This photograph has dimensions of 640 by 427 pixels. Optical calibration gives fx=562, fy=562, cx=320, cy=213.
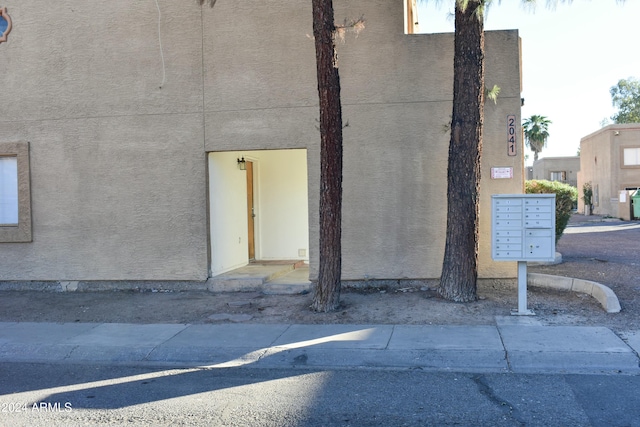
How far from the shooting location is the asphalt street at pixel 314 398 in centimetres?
503

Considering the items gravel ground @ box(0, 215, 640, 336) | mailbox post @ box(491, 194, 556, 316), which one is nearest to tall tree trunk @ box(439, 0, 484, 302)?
gravel ground @ box(0, 215, 640, 336)

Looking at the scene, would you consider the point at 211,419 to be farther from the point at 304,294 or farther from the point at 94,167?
the point at 94,167

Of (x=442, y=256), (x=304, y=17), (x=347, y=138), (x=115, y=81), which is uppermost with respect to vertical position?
(x=304, y=17)

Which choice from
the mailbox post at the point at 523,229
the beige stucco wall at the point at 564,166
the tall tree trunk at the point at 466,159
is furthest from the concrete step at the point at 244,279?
the beige stucco wall at the point at 564,166

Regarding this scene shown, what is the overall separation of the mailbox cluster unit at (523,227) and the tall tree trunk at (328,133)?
237cm

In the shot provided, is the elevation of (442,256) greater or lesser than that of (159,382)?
greater

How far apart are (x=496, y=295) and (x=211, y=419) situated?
598 cm

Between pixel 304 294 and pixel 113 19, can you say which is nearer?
pixel 304 294

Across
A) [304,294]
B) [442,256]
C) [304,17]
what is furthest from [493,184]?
[304,17]

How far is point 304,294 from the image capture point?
34.1ft

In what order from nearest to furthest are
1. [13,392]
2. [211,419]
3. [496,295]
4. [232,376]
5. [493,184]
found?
[211,419] → [13,392] → [232,376] → [496,295] → [493,184]

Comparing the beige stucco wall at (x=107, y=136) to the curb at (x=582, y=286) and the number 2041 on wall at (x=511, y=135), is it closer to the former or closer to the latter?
the number 2041 on wall at (x=511, y=135)

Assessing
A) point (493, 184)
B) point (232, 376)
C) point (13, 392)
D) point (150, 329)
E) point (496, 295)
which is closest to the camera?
point (13, 392)

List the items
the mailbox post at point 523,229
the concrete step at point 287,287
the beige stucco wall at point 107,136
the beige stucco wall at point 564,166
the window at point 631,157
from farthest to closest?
the beige stucco wall at point 564,166
the window at point 631,157
the beige stucco wall at point 107,136
the concrete step at point 287,287
the mailbox post at point 523,229
